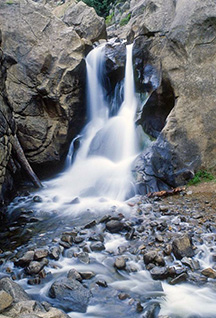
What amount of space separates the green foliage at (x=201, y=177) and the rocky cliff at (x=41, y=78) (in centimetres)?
557

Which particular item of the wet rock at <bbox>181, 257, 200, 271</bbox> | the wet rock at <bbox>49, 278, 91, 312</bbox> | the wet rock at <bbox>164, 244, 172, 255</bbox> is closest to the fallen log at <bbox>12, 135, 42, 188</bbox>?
the wet rock at <bbox>49, 278, 91, 312</bbox>

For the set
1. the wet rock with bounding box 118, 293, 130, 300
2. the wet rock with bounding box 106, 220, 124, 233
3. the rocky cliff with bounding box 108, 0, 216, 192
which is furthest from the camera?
the rocky cliff with bounding box 108, 0, 216, 192

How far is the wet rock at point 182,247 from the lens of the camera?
15.5ft

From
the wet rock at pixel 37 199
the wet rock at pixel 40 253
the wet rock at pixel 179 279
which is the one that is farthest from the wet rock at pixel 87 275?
the wet rock at pixel 37 199

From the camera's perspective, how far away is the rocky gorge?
4023mm

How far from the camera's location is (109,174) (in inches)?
374

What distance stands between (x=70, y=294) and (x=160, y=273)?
1.42 metres

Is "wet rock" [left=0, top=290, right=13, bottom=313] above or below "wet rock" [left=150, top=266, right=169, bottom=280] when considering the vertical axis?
above

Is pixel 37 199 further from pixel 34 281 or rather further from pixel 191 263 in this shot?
pixel 191 263

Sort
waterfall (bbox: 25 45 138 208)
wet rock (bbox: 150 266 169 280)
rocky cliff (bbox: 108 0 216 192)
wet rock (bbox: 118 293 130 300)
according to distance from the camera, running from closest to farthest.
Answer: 1. wet rock (bbox: 118 293 130 300)
2. wet rock (bbox: 150 266 169 280)
3. rocky cliff (bbox: 108 0 216 192)
4. waterfall (bbox: 25 45 138 208)

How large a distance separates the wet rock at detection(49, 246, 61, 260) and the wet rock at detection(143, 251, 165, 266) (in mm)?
1575

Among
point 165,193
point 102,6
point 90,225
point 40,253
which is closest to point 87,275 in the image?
point 40,253

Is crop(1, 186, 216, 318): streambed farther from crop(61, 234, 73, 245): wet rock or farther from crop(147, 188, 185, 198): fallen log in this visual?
crop(147, 188, 185, 198): fallen log

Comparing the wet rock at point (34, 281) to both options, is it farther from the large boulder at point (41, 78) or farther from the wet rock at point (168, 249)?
the large boulder at point (41, 78)
